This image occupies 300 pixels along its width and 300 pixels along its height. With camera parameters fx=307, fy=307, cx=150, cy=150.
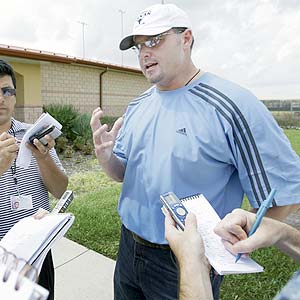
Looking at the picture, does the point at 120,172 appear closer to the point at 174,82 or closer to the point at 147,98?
the point at 147,98

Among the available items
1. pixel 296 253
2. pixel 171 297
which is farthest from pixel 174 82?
pixel 171 297

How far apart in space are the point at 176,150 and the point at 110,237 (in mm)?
2629

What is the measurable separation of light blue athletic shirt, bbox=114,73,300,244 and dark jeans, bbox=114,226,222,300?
12cm

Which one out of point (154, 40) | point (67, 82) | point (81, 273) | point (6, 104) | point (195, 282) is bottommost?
point (81, 273)

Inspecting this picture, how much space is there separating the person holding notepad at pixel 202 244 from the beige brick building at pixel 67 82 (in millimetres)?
9693

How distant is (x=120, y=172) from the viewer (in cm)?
214

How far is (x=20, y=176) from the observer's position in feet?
6.46

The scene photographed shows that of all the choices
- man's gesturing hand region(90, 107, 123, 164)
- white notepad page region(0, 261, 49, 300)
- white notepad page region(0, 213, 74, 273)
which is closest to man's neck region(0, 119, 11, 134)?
man's gesturing hand region(90, 107, 123, 164)

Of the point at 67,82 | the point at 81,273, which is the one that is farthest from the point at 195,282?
the point at 67,82

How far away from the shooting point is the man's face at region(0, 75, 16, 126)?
6.66 ft

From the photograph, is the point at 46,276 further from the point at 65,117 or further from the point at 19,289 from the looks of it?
the point at 65,117

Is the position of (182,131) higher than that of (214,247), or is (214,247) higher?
(182,131)

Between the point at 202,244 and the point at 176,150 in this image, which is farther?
the point at 176,150

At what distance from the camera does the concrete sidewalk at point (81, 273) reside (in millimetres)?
2893
